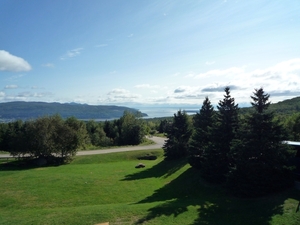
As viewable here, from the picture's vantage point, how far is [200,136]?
25500 millimetres

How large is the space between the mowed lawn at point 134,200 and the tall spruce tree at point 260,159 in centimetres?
79

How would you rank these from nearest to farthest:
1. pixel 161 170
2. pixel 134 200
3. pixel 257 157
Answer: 1. pixel 257 157
2. pixel 134 200
3. pixel 161 170

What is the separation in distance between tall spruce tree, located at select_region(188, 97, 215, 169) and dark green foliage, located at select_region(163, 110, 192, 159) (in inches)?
251

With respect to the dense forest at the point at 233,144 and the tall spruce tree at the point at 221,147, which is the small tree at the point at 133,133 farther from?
the tall spruce tree at the point at 221,147

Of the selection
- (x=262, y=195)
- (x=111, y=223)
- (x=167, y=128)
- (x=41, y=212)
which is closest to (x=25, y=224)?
(x=41, y=212)

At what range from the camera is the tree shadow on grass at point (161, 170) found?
26.8 metres

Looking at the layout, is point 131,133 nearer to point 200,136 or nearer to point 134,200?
point 200,136

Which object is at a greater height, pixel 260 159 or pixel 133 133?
pixel 260 159

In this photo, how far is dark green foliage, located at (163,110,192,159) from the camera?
32.9 m

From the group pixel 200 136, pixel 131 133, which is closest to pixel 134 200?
pixel 200 136

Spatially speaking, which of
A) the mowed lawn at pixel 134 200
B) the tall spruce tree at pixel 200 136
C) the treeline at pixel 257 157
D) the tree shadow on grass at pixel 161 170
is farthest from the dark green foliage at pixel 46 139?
the treeline at pixel 257 157

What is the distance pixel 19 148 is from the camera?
35281mm

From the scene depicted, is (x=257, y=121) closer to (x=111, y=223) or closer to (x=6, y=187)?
(x=111, y=223)

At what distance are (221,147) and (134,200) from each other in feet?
28.9
